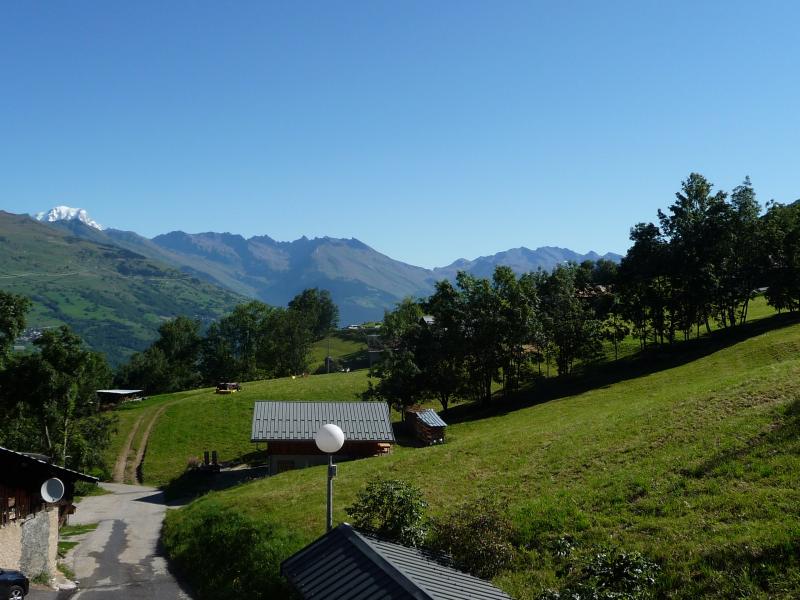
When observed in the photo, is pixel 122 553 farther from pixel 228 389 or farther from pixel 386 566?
pixel 228 389

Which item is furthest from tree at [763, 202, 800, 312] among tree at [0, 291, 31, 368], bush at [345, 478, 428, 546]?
tree at [0, 291, 31, 368]

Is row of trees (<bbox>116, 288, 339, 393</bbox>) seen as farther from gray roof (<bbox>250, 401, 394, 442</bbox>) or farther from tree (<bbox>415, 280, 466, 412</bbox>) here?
gray roof (<bbox>250, 401, 394, 442</bbox>)

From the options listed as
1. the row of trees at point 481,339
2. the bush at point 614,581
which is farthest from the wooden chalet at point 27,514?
the row of trees at point 481,339

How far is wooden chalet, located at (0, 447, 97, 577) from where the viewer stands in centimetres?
2441

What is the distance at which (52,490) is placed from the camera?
26078 millimetres

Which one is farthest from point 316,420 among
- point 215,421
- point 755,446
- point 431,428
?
point 755,446

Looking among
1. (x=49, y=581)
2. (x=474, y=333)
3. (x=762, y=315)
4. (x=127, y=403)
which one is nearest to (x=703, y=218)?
(x=762, y=315)

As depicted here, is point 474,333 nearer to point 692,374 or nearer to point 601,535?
point 692,374

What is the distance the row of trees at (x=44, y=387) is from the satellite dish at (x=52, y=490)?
3152cm

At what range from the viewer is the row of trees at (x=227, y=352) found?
135 meters

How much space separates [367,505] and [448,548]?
3.14m

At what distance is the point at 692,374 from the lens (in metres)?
52.2

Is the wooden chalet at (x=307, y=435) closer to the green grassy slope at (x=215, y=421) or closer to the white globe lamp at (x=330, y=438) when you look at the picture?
the green grassy slope at (x=215, y=421)

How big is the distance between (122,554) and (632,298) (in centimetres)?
6111
